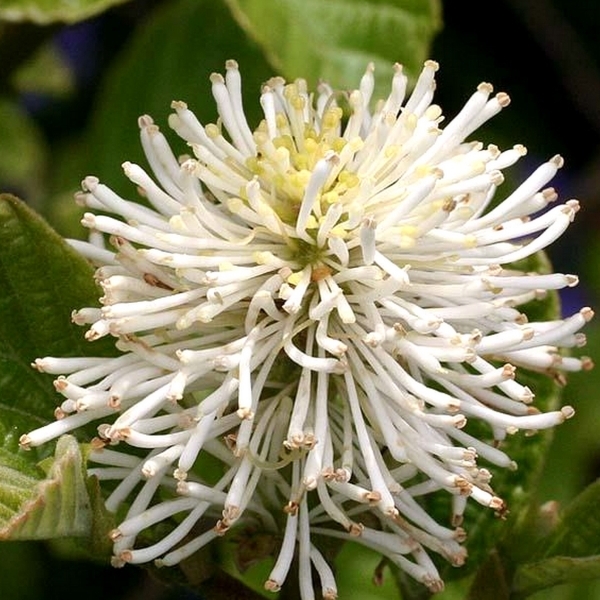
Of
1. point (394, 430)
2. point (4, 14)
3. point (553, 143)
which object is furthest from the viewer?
point (553, 143)

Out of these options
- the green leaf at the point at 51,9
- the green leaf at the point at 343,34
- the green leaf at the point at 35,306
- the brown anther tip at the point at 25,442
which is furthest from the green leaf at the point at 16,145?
the brown anther tip at the point at 25,442

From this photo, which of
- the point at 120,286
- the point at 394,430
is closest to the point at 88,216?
the point at 120,286

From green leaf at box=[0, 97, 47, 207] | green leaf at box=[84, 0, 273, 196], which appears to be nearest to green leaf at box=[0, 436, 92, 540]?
green leaf at box=[84, 0, 273, 196]

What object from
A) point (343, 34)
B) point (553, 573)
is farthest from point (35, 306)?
point (343, 34)

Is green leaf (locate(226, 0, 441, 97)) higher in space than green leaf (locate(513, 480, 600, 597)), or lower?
higher

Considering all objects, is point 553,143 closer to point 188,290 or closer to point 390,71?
point 390,71

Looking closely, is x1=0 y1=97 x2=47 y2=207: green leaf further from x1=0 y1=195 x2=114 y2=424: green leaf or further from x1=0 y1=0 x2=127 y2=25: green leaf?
x1=0 y1=195 x2=114 y2=424: green leaf

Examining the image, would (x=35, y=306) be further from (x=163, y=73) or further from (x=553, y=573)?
(x=163, y=73)
